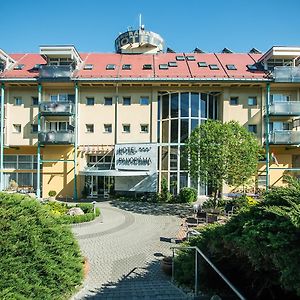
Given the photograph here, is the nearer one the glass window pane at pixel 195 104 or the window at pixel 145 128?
the glass window pane at pixel 195 104

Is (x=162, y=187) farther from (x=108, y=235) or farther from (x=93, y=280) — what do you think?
(x=93, y=280)

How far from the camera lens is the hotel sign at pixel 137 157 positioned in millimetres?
24469

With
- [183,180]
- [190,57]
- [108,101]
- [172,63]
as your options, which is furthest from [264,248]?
[190,57]

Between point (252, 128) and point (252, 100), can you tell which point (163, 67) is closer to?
point (252, 100)

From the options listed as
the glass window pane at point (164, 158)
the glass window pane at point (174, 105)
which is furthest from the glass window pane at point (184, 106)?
the glass window pane at point (164, 158)

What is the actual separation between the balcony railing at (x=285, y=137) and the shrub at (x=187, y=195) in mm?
8348

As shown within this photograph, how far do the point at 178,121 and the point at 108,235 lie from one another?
14.4m

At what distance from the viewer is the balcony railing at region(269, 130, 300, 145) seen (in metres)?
24.3

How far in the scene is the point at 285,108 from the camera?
24.9 m

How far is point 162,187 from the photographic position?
82.1 ft

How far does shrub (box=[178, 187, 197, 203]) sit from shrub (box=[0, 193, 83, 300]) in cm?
1720

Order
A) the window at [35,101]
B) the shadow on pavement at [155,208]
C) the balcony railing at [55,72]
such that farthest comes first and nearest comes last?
the window at [35,101] < the balcony railing at [55,72] < the shadow on pavement at [155,208]

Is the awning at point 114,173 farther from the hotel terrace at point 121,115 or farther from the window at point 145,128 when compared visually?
the window at point 145,128

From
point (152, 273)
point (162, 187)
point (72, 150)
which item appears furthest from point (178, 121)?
point (152, 273)
